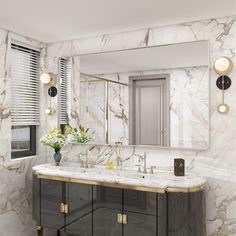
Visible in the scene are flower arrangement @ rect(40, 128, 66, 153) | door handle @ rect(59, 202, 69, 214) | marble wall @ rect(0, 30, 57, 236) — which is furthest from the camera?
flower arrangement @ rect(40, 128, 66, 153)

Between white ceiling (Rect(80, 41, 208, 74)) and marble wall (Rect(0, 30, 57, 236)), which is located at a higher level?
white ceiling (Rect(80, 41, 208, 74))

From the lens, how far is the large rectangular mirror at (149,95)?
2.89 metres

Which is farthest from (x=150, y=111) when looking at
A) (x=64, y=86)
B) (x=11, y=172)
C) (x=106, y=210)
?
(x=11, y=172)

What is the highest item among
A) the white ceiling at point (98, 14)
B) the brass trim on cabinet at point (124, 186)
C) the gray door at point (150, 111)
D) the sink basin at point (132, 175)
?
the white ceiling at point (98, 14)

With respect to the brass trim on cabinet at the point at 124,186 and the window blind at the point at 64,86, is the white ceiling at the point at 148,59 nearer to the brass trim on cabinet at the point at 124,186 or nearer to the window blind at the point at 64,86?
the window blind at the point at 64,86

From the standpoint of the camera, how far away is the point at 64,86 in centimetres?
365

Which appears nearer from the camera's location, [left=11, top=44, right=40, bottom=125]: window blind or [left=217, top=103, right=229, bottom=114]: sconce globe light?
[left=217, top=103, right=229, bottom=114]: sconce globe light

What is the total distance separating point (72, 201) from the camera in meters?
2.95

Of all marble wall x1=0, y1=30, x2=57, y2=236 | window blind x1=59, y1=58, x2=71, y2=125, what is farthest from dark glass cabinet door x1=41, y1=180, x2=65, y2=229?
window blind x1=59, y1=58, x2=71, y2=125

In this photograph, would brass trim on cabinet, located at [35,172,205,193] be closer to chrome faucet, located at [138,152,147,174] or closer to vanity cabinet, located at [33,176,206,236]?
vanity cabinet, located at [33,176,206,236]

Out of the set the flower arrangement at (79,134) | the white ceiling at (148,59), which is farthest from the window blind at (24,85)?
the white ceiling at (148,59)

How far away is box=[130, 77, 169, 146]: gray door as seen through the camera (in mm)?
3010

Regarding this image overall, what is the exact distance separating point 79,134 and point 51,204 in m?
0.88

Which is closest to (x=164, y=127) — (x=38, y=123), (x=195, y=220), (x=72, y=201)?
(x=195, y=220)
